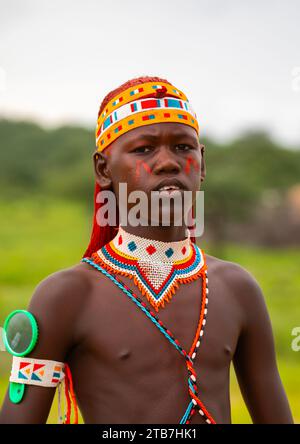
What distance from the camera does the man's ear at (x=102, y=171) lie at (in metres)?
2.88

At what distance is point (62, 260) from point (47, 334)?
65.6ft

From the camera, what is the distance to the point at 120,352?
2611 millimetres

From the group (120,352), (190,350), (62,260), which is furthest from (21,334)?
(62,260)

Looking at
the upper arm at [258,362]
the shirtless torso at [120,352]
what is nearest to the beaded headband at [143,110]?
the shirtless torso at [120,352]

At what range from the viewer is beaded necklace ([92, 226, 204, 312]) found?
109 inches

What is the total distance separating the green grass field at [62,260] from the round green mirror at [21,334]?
7.83 m

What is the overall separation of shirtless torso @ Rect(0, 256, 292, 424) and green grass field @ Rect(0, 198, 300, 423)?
757cm

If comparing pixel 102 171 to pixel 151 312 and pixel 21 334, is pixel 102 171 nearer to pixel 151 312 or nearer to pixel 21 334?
pixel 151 312

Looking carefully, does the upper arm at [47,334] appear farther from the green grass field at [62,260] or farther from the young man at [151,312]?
the green grass field at [62,260]

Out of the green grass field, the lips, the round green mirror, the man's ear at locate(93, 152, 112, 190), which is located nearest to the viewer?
the round green mirror

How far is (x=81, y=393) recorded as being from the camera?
271 centimetres

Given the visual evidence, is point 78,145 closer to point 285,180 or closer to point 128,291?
point 285,180

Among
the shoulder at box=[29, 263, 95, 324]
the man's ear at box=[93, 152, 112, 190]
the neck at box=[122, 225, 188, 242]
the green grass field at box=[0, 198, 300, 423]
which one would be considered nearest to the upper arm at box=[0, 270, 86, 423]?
the shoulder at box=[29, 263, 95, 324]

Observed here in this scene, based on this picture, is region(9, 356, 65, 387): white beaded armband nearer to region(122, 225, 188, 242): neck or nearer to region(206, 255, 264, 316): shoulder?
region(122, 225, 188, 242): neck
